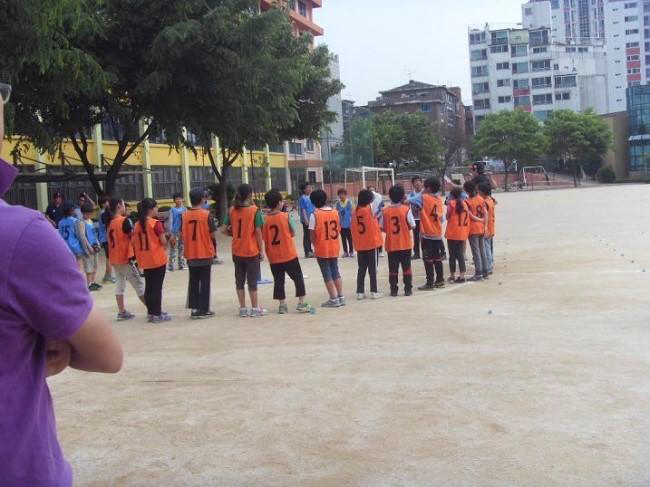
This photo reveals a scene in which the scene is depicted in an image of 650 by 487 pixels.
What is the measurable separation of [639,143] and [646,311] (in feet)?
263

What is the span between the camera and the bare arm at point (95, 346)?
164 centimetres

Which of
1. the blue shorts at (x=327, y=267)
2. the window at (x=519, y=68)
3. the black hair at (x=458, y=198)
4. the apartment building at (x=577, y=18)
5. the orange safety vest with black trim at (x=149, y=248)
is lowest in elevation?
the blue shorts at (x=327, y=267)

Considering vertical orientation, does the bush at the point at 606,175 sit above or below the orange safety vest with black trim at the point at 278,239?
above

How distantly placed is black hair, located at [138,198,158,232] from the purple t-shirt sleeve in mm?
7571

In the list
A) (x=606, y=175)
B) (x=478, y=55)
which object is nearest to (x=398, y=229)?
(x=606, y=175)

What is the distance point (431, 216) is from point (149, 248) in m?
4.31

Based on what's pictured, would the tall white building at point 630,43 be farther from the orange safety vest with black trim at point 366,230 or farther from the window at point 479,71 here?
the orange safety vest with black trim at point 366,230

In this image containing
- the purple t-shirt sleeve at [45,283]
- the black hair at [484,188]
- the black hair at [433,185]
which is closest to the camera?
the purple t-shirt sleeve at [45,283]

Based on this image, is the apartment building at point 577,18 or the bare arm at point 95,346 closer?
the bare arm at point 95,346

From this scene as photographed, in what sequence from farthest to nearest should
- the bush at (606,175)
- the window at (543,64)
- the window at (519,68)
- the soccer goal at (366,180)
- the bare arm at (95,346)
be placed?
the window at (519,68) < the window at (543,64) < the bush at (606,175) < the soccer goal at (366,180) < the bare arm at (95,346)

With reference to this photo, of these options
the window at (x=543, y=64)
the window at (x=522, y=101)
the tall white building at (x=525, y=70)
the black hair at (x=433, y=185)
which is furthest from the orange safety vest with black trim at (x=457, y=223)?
the window at (x=543, y=64)

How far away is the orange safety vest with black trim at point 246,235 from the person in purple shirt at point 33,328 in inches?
296

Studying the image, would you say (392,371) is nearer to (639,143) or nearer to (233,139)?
(233,139)

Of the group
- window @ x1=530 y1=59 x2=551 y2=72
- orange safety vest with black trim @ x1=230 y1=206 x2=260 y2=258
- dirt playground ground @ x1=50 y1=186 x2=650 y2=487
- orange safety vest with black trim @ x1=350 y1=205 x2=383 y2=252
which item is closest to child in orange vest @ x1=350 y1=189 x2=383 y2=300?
orange safety vest with black trim @ x1=350 y1=205 x2=383 y2=252
